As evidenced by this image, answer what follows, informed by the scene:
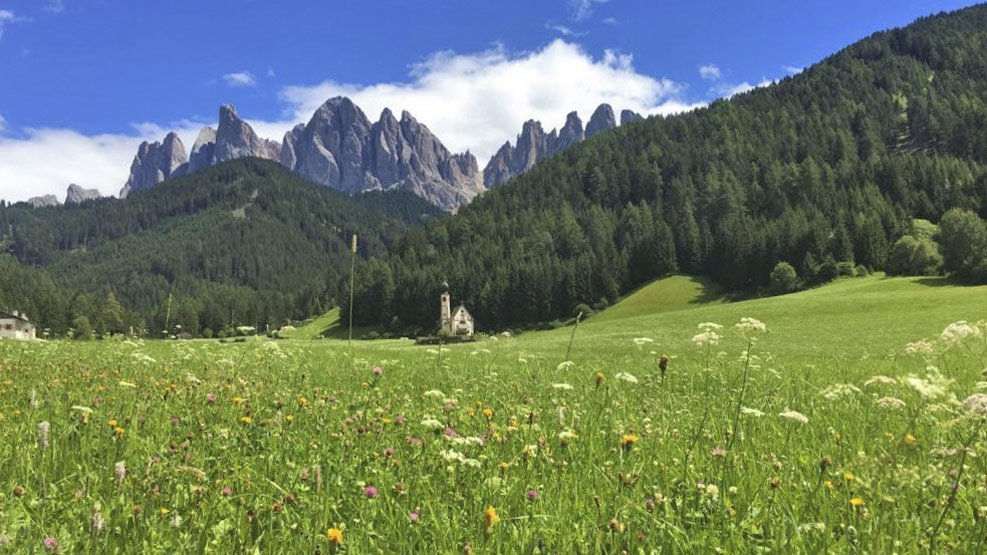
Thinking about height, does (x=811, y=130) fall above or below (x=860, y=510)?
above

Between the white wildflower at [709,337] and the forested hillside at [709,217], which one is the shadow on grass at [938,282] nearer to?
the forested hillside at [709,217]

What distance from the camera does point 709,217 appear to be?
14938cm

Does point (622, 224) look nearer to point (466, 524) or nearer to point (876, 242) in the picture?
point (876, 242)

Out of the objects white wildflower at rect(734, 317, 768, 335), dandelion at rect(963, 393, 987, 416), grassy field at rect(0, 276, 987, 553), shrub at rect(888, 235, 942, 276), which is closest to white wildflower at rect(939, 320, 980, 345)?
grassy field at rect(0, 276, 987, 553)

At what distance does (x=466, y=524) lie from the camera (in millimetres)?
3307

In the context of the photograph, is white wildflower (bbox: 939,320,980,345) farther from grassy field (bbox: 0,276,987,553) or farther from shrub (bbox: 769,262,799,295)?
shrub (bbox: 769,262,799,295)

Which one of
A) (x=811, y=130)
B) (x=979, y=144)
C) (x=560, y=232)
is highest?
(x=811, y=130)

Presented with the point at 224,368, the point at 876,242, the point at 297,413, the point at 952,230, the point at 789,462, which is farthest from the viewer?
the point at 876,242

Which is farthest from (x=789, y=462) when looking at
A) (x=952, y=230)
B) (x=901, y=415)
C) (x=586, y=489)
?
(x=952, y=230)

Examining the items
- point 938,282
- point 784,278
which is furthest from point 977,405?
point 784,278

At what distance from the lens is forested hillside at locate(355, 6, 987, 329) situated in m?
112

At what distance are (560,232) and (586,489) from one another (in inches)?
6252

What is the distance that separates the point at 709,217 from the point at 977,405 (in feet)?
517

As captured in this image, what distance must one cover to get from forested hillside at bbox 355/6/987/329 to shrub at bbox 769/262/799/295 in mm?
3111
